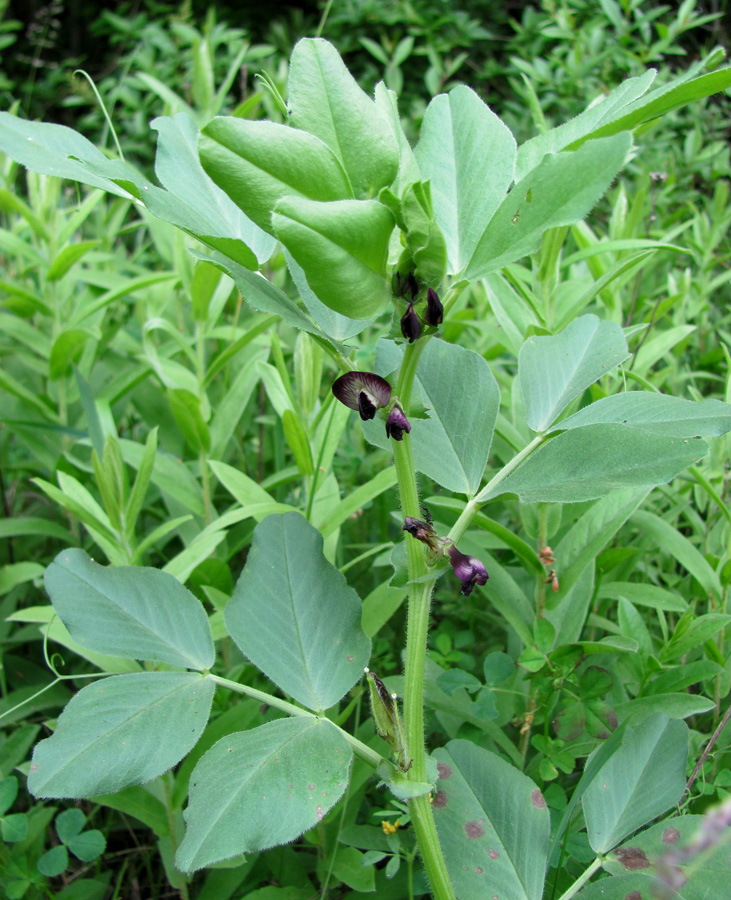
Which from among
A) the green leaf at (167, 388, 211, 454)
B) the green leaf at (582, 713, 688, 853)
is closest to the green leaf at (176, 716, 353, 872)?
the green leaf at (582, 713, 688, 853)

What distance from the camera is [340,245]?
601 millimetres

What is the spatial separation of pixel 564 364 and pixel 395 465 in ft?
0.95

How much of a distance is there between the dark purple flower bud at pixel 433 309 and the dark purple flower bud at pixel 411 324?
0.01m

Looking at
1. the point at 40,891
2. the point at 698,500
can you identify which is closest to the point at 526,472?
the point at 698,500

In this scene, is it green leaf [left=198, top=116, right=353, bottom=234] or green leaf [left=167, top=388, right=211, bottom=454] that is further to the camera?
green leaf [left=167, top=388, right=211, bottom=454]

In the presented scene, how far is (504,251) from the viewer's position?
26.6 inches

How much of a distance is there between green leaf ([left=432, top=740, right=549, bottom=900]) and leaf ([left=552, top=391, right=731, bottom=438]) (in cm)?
42

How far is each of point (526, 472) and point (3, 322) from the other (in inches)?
57.1

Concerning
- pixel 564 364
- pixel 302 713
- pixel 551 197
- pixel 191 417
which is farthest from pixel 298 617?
pixel 191 417

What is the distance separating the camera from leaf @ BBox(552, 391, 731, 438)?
0.75 m

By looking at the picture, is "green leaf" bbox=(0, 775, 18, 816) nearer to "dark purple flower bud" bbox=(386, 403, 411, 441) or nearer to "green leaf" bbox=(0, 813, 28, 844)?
"green leaf" bbox=(0, 813, 28, 844)

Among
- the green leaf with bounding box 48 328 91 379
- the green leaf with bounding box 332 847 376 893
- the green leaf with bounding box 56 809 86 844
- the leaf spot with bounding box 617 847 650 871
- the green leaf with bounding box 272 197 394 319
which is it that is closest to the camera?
the green leaf with bounding box 272 197 394 319

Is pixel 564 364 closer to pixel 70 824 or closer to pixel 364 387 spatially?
pixel 364 387

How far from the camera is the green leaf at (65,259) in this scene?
1.73 m
